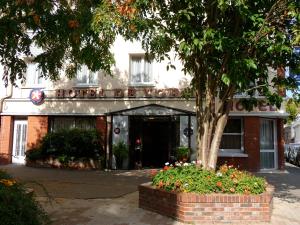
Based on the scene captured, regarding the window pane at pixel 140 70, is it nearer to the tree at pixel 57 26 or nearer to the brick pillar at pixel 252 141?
the brick pillar at pixel 252 141

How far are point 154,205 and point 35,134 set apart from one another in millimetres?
14086

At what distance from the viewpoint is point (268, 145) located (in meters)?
21.2

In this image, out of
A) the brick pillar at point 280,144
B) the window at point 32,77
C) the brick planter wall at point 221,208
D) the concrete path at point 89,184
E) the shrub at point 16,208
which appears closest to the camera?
the shrub at point 16,208

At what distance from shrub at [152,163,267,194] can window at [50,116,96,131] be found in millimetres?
12629

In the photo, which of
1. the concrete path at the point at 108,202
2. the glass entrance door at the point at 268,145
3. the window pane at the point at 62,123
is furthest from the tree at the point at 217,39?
the window pane at the point at 62,123

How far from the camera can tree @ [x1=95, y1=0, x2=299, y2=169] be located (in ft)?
29.0

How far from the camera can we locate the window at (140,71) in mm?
21381

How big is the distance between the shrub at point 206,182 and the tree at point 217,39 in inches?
31.2

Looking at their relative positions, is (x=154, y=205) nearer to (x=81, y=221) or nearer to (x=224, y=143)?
(x=81, y=221)

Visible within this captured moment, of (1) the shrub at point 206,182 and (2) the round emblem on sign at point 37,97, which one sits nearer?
(1) the shrub at point 206,182

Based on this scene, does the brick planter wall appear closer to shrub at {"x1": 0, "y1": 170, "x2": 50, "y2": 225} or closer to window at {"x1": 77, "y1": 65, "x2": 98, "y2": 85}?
shrub at {"x1": 0, "y1": 170, "x2": 50, "y2": 225}

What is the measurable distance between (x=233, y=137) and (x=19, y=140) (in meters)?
10.9

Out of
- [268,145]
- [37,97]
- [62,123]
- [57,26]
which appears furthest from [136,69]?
[57,26]

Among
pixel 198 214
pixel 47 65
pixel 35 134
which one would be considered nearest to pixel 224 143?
pixel 35 134
